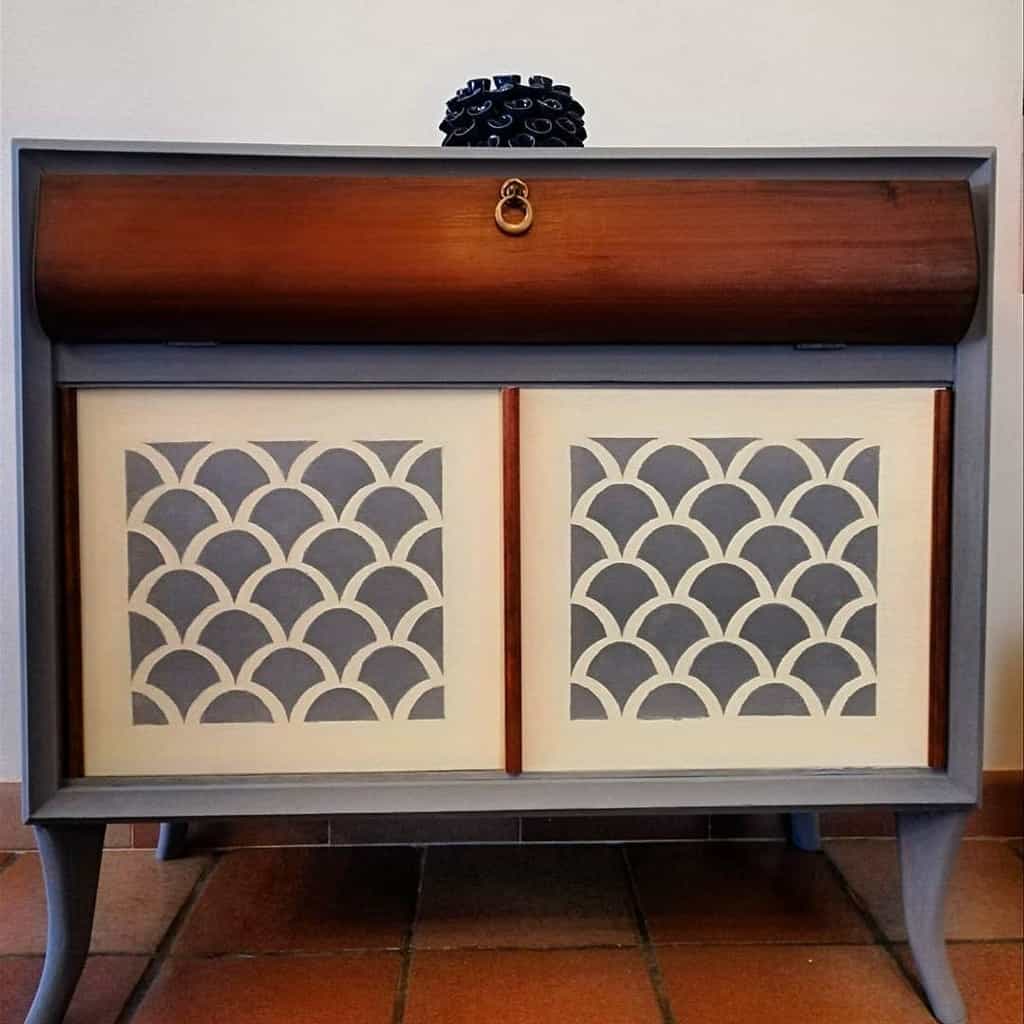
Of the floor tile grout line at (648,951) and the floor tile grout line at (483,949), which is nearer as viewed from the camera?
the floor tile grout line at (648,951)

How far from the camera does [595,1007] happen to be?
3.40 ft

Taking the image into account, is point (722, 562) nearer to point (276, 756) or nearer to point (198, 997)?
point (276, 756)

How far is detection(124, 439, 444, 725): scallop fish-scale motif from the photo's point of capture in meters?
0.96

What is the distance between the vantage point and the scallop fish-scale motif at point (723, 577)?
97 cm

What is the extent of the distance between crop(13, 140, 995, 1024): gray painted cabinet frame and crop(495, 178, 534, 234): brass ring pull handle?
3cm

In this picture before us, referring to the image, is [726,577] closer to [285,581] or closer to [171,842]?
[285,581]

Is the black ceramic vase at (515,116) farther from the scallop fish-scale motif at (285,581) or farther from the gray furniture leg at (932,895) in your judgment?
the gray furniture leg at (932,895)

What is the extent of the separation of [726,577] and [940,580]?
0.21m

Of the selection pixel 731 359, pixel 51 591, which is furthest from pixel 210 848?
pixel 731 359

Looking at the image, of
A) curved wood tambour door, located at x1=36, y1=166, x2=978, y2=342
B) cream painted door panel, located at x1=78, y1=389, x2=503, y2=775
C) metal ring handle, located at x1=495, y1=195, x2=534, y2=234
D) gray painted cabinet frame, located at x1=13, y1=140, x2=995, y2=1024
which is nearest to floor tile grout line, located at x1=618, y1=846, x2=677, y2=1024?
gray painted cabinet frame, located at x1=13, y1=140, x2=995, y2=1024

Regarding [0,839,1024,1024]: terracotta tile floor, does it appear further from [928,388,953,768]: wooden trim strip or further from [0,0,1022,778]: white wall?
[0,0,1022,778]: white wall

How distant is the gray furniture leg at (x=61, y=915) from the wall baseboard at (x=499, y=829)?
46 cm

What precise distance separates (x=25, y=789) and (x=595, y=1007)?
2.03ft

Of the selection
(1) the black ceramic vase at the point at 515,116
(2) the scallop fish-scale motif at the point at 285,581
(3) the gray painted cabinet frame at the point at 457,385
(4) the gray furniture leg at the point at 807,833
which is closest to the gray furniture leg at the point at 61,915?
(3) the gray painted cabinet frame at the point at 457,385
